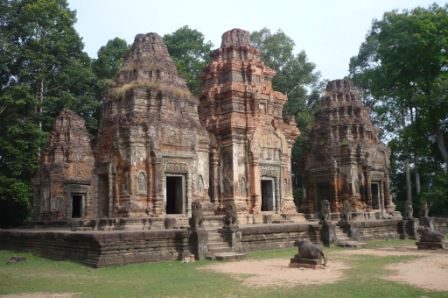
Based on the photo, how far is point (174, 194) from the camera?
2048 cm

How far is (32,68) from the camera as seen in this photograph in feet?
91.5

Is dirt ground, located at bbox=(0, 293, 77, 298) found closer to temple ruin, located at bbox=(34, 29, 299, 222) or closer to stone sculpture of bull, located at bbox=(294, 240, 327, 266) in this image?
stone sculpture of bull, located at bbox=(294, 240, 327, 266)

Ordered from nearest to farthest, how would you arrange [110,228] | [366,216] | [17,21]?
[110,228] → [366,216] → [17,21]

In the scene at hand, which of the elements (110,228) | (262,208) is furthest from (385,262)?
(262,208)

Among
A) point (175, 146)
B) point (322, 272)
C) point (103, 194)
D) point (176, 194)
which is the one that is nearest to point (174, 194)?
point (176, 194)

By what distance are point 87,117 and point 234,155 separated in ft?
51.6

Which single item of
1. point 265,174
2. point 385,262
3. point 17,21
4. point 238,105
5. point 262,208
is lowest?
point 385,262

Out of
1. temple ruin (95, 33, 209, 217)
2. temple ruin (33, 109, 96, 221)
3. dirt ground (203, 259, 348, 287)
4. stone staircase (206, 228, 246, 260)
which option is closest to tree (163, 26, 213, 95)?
temple ruin (33, 109, 96, 221)

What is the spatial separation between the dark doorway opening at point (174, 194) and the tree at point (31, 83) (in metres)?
9.02

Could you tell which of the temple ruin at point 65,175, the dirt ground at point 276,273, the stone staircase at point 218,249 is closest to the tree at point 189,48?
the temple ruin at point 65,175

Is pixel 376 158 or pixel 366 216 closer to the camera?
pixel 366 216

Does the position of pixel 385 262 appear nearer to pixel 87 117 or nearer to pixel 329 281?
pixel 329 281

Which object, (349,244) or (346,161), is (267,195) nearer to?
(346,161)

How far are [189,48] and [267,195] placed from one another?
19441 mm
